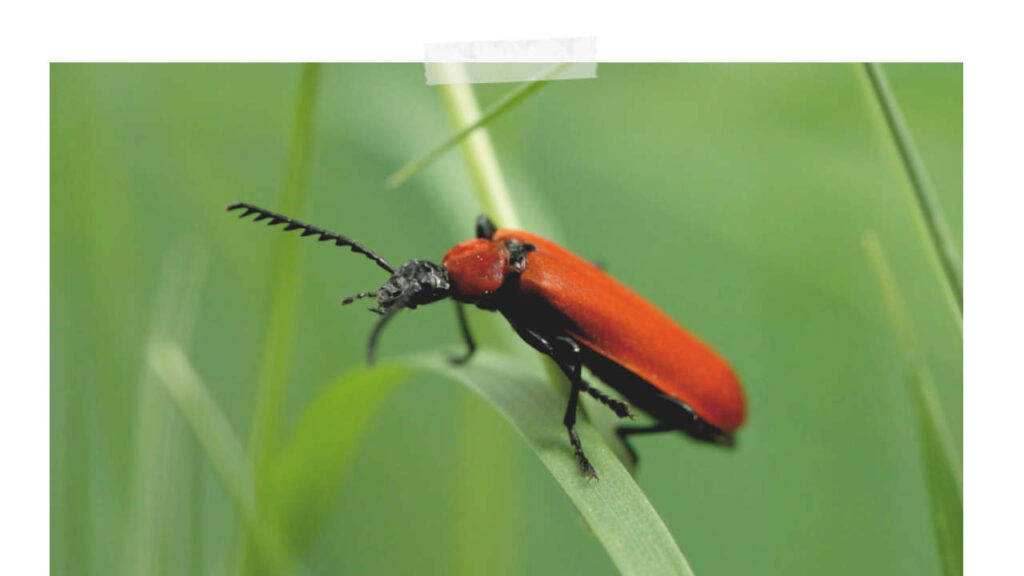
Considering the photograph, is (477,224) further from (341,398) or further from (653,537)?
(653,537)

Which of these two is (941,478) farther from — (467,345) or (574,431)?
(467,345)

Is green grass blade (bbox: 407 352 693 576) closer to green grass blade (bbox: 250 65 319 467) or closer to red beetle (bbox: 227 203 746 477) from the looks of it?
red beetle (bbox: 227 203 746 477)

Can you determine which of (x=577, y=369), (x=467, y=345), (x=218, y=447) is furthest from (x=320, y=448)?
(x=577, y=369)
